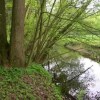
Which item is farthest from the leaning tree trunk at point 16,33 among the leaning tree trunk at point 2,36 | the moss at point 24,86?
the moss at point 24,86

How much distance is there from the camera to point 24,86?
7.64m

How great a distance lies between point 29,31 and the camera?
1284 cm

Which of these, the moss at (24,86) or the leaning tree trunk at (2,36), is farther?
the leaning tree trunk at (2,36)

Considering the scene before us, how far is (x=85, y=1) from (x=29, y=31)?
10.6 ft

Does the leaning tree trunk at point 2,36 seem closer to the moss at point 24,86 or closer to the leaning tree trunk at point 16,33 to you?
the leaning tree trunk at point 16,33

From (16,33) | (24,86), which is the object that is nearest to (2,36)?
(16,33)

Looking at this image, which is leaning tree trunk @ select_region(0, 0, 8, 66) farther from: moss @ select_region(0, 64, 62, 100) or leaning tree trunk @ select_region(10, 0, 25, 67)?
moss @ select_region(0, 64, 62, 100)

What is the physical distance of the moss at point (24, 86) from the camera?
7006 mm

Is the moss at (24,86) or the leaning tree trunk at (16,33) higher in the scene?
the leaning tree trunk at (16,33)

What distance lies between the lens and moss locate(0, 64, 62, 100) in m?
7.01

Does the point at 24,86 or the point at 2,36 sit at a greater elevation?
the point at 2,36

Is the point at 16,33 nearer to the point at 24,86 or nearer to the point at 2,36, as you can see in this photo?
the point at 2,36

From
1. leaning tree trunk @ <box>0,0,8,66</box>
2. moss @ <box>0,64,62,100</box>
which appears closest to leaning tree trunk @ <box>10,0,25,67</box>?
leaning tree trunk @ <box>0,0,8,66</box>

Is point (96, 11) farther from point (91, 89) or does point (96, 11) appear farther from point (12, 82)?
point (12, 82)
